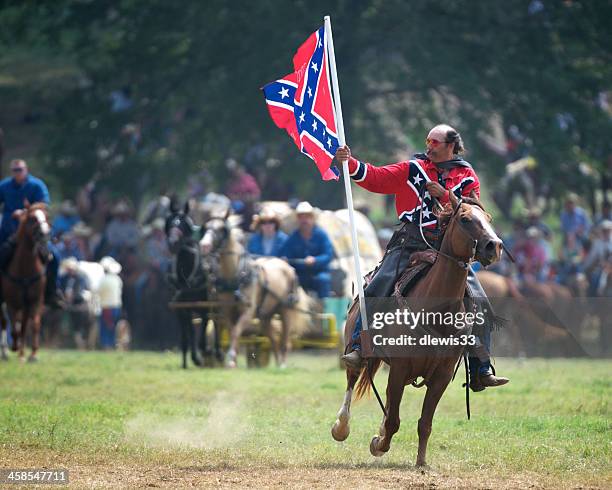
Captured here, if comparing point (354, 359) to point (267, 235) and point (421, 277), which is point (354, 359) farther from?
point (267, 235)

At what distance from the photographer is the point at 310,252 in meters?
21.1

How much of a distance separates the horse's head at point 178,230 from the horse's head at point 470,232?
1054cm

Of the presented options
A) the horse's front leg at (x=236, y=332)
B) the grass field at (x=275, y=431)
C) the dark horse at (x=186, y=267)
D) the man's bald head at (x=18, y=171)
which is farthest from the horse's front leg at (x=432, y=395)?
the man's bald head at (x=18, y=171)

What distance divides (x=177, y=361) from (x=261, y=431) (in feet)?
31.8

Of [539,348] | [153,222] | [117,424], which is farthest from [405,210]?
[153,222]

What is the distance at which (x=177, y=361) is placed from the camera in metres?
21.6

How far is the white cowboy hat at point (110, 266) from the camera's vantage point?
85.7ft

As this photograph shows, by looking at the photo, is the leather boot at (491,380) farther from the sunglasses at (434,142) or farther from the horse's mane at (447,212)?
the sunglasses at (434,142)

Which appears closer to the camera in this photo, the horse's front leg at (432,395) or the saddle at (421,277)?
the horse's front leg at (432,395)

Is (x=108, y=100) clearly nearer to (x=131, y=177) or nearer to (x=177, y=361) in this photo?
(x=131, y=177)

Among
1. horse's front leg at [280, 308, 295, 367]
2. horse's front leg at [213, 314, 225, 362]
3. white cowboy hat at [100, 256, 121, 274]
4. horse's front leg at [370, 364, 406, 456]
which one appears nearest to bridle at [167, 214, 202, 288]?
horse's front leg at [213, 314, 225, 362]

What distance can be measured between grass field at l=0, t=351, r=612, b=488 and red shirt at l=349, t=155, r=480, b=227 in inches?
77.5

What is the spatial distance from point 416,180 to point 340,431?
2053mm

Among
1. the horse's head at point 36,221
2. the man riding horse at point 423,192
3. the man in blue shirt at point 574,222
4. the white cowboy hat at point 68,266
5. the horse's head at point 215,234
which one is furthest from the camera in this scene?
the man in blue shirt at point 574,222
